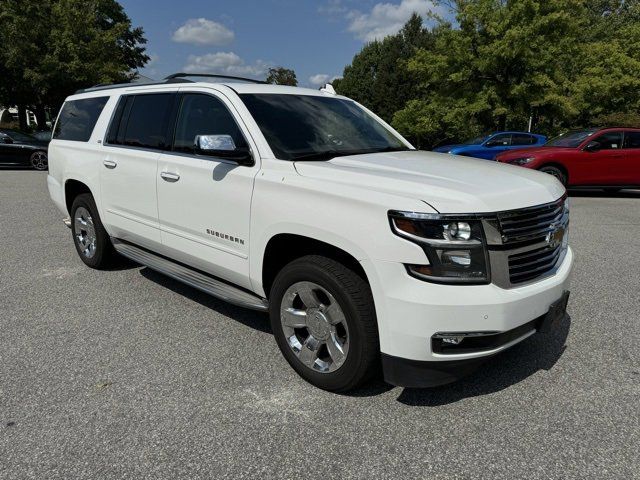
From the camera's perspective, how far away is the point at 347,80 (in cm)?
5328

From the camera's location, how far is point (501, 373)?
3.21m

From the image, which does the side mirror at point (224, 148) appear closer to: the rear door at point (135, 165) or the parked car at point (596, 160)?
the rear door at point (135, 165)

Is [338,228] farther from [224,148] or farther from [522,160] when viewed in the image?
[522,160]

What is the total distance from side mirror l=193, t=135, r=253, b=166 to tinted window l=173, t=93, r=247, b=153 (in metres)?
0.18

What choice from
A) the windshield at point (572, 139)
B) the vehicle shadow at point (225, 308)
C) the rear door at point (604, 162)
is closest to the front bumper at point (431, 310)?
the vehicle shadow at point (225, 308)

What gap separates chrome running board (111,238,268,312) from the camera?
3.35 meters

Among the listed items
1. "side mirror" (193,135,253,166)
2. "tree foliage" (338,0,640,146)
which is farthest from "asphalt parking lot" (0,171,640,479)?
"tree foliage" (338,0,640,146)

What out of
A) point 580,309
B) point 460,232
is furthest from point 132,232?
point 580,309

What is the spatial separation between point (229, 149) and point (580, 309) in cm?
331

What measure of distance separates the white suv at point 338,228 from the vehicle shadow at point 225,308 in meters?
0.48

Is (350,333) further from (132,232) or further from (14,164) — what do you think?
(14,164)

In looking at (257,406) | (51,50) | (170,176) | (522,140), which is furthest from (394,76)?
(257,406)

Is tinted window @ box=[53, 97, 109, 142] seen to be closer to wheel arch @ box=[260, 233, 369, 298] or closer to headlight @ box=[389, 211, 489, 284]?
wheel arch @ box=[260, 233, 369, 298]

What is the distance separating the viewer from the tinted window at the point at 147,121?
4.11 metres
